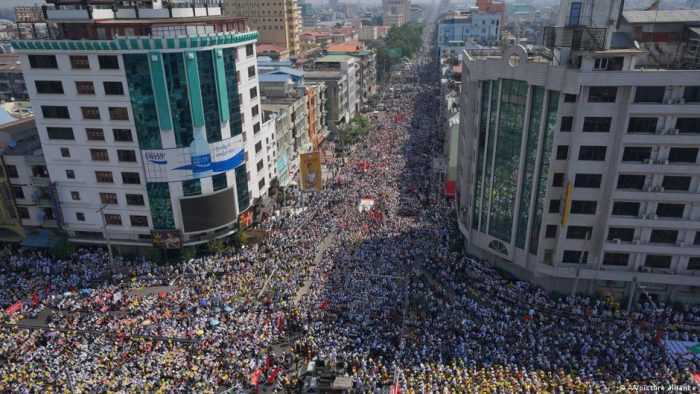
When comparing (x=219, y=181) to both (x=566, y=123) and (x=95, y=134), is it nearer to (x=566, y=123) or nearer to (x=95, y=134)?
(x=95, y=134)

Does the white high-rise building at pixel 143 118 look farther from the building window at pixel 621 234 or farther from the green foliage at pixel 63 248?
the building window at pixel 621 234

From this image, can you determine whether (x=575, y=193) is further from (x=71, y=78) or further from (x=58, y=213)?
(x=58, y=213)

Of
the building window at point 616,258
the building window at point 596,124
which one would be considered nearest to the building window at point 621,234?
the building window at point 616,258

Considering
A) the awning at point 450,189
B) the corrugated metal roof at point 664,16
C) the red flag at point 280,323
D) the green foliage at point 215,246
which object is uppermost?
the corrugated metal roof at point 664,16

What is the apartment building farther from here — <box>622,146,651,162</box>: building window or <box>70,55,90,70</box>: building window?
<box>622,146,651,162</box>: building window

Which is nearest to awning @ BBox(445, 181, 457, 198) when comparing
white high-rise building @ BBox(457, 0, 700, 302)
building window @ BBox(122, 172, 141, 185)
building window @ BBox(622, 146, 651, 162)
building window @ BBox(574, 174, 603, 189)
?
white high-rise building @ BBox(457, 0, 700, 302)

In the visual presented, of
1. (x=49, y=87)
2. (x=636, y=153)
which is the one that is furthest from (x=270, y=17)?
(x=636, y=153)
